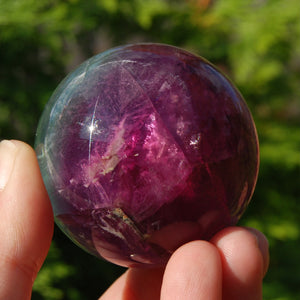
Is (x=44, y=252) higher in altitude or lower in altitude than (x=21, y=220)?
lower

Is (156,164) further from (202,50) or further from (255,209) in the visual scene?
(202,50)

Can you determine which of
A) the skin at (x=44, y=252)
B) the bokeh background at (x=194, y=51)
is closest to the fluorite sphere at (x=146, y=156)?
the skin at (x=44, y=252)

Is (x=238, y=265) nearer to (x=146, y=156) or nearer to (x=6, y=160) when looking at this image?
(x=146, y=156)

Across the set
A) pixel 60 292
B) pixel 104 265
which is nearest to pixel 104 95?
pixel 60 292

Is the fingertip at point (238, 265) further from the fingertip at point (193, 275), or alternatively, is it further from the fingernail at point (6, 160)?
the fingernail at point (6, 160)

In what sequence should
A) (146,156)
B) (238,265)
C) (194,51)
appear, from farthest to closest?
(194,51) < (238,265) < (146,156)

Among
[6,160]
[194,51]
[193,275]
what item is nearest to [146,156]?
[193,275]
